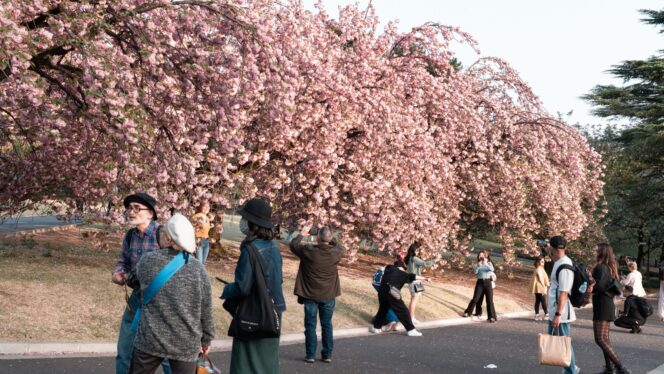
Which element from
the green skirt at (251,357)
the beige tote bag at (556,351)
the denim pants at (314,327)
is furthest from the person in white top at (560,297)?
the green skirt at (251,357)

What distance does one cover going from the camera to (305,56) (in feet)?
53.5

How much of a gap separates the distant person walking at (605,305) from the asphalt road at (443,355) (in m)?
0.91

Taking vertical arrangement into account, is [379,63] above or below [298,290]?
above

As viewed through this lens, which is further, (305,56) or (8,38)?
(305,56)

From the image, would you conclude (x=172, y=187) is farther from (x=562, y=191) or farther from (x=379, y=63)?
(x=562, y=191)

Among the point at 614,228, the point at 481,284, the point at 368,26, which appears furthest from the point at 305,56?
the point at 614,228

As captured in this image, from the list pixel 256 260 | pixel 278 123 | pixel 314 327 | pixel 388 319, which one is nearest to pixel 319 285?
pixel 314 327

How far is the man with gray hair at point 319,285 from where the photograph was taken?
1048 cm

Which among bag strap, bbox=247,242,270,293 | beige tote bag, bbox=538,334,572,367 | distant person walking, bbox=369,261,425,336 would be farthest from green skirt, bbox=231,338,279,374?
distant person walking, bbox=369,261,425,336

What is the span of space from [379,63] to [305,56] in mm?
4135

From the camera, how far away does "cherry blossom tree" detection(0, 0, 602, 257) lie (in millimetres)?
11430

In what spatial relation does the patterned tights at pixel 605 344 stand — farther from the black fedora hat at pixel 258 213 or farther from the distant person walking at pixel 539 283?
the distant person walking at pixel 539 283

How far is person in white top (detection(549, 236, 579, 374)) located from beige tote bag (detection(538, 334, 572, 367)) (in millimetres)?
314

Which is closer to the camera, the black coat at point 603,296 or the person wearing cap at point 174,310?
the person wearing cap at point 174,310
